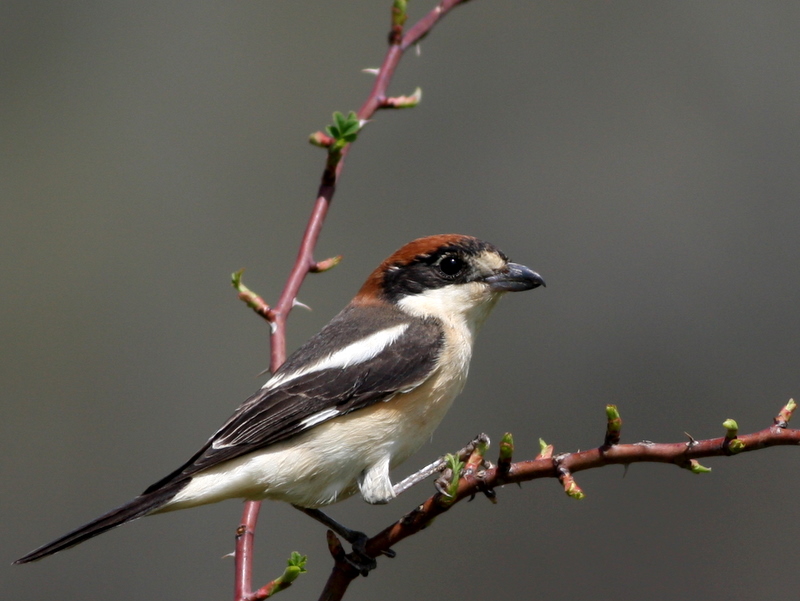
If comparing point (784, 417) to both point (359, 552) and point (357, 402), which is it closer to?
point (359, 552)

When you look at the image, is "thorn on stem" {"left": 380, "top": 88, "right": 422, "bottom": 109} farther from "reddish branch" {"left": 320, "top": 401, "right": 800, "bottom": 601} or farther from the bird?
"reddish branch" {"left": 320, "top": 401, "right": 800, "bottom": 601}

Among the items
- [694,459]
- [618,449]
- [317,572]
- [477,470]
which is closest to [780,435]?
[694,459]

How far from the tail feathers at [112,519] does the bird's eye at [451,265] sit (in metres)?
1.18

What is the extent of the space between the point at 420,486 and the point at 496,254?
2217mm

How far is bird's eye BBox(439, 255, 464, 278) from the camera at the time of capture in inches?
121

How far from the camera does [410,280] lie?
3.16 m

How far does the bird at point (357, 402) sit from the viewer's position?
262 centimetres

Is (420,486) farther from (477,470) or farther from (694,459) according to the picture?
(694,459)

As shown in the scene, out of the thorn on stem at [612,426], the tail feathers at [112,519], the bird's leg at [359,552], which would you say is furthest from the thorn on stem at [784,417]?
the tail feathers at [112,519]

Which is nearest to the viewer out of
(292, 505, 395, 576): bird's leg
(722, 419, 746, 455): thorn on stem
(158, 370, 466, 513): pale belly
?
(722, 419, 746, 455): thorn on stem

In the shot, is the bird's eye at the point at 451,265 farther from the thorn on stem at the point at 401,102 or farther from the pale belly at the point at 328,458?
the thorn on stem at the point at 401,102

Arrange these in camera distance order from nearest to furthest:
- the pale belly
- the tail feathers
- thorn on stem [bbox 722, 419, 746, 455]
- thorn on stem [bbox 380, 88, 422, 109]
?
1. thorn on stem [bbox 722, 419, 746, 455]
2. the tail feathers
3. the pale belly
4. thorn on stem [bbox 380, 88, 422, 109]

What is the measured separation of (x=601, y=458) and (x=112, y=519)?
1.32m

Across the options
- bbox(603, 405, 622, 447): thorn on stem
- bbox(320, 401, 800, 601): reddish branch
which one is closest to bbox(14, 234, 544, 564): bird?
bbox(320, 401, 800, 601): reddish branch
